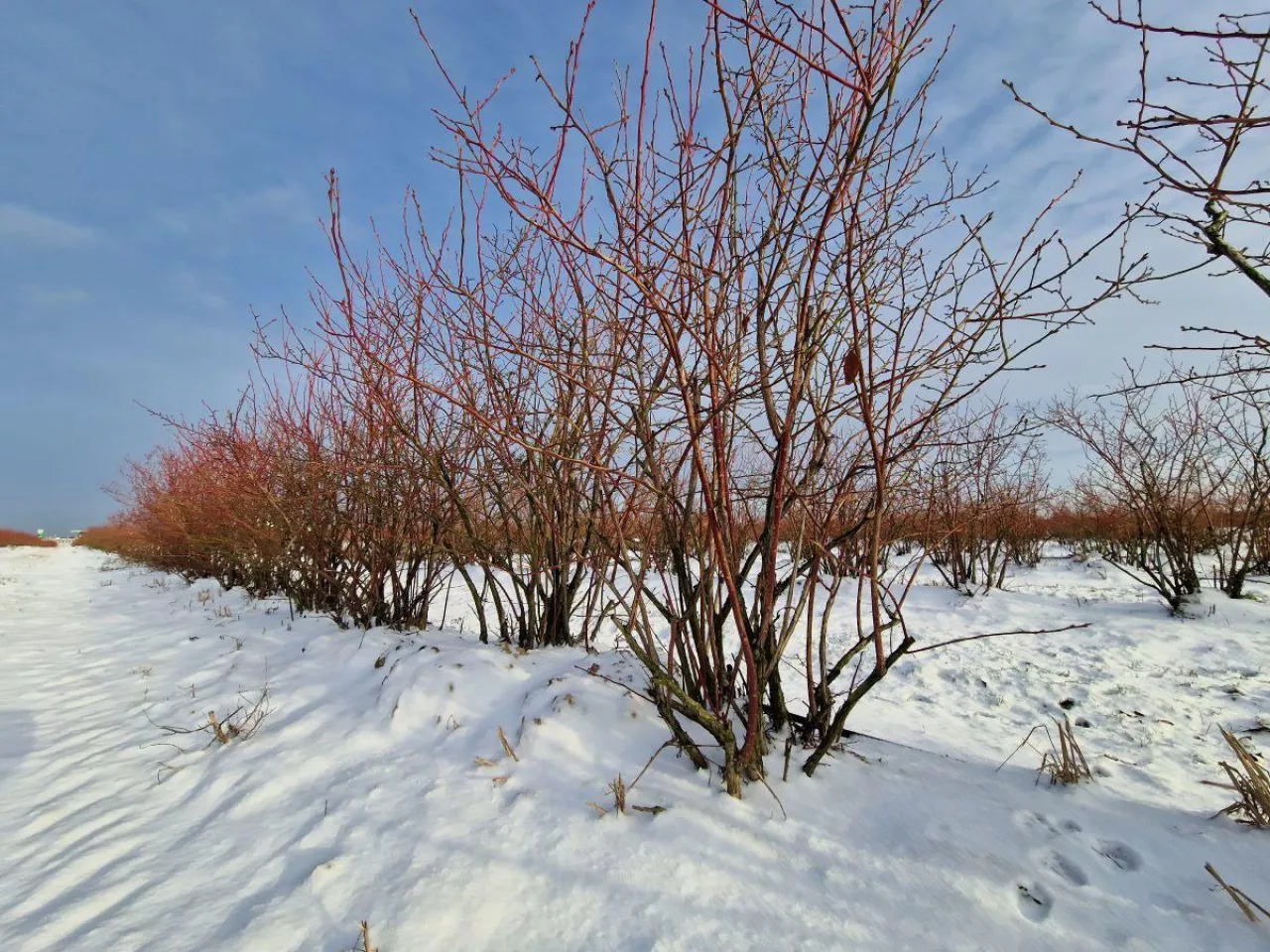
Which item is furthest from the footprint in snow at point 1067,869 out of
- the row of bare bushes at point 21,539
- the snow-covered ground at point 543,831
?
the row of bare bushes at point 21,539

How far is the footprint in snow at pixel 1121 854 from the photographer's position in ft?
4.78

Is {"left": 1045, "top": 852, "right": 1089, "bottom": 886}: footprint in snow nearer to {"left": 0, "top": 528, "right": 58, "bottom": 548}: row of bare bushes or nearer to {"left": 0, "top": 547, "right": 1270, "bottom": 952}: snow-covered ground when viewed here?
{"left": 0, "top": 547, "right": 1270, "bottom": 952}: snow-covered ground

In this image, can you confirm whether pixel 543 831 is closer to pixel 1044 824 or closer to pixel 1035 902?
pixel 1035 902

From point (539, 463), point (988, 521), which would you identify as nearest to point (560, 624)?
point (539, 463)

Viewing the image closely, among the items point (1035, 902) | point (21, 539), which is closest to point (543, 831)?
point (1035, 902)

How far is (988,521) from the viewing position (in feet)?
25.2

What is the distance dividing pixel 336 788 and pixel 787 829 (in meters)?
1.55

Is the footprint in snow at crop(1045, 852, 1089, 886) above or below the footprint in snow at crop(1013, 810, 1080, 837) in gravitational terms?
below

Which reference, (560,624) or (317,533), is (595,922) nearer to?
(560,624)

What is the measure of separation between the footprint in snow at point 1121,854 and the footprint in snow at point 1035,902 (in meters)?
0.27

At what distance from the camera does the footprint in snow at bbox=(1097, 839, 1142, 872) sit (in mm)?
1457

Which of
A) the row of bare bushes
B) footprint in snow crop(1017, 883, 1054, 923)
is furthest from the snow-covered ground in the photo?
the row of bare bushes

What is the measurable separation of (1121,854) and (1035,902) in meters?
0.37

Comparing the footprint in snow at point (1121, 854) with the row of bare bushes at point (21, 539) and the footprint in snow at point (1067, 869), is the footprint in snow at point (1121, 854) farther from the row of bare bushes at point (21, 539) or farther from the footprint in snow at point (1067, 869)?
the row of bare bushes at point (21, 539)
